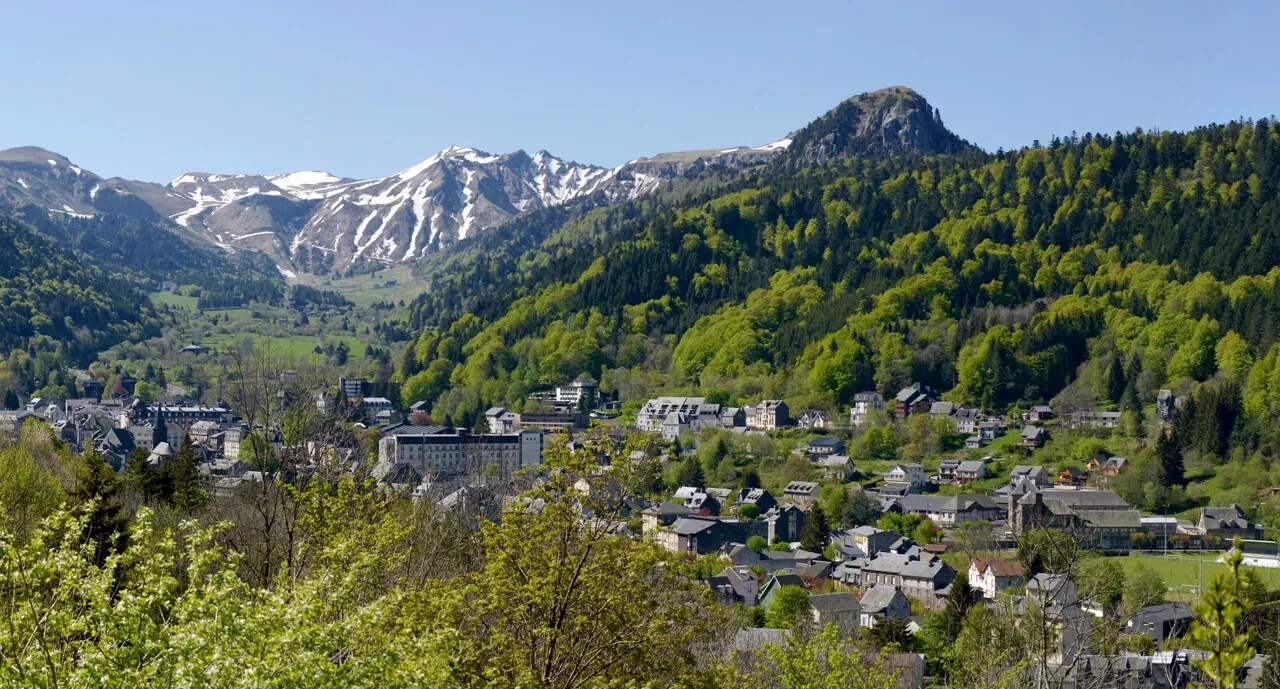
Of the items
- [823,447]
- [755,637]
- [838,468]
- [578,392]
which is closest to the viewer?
[755,637]

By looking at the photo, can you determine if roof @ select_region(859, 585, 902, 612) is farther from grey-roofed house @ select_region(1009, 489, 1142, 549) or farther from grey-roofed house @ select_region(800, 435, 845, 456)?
grey-roofed house @ select_region(800, 435, 845, 456)

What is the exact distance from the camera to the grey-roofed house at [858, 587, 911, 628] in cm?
5253

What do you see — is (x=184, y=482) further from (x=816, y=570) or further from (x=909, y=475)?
(x=909, y=475)

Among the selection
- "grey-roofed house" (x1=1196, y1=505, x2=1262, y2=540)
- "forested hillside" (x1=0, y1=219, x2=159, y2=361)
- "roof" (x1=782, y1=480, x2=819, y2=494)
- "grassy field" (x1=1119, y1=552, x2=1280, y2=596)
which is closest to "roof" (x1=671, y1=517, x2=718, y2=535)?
"roof" (x1=782, y1=480, x2=819, y2=494)

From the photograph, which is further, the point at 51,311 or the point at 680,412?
the point at 51,311

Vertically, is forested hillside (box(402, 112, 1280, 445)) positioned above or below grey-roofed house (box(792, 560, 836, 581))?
above

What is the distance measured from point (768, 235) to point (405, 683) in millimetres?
147543

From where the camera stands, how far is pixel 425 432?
106438mm

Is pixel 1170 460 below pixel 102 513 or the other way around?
below

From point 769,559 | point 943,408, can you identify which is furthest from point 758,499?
point 943,408

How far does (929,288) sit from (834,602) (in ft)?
270

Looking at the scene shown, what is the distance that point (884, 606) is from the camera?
52.8m

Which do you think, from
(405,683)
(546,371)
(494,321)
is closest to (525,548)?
(405,683)

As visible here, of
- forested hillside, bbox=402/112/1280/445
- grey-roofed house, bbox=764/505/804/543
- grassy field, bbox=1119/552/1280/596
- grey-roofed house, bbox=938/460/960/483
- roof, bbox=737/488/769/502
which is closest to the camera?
grassy field, bbox=1119/552/1280/596
